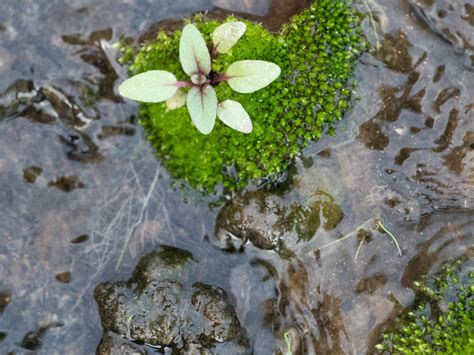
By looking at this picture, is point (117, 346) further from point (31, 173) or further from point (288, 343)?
point (31, 173)

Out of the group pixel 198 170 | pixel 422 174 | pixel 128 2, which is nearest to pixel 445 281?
pixel 422 174

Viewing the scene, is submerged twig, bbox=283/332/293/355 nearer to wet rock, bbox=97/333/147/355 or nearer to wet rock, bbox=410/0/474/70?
wet rock, bbox=97/333/147/355

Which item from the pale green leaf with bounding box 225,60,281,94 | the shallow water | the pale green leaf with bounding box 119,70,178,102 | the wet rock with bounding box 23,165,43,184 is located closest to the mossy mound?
the shallow water

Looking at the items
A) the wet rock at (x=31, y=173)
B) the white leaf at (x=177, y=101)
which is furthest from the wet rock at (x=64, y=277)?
the white leaf at (x=177, y=101)

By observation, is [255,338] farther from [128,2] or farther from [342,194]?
[128,2]

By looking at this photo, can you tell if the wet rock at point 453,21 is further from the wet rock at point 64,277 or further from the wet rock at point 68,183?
the wet rock at point 64,277
